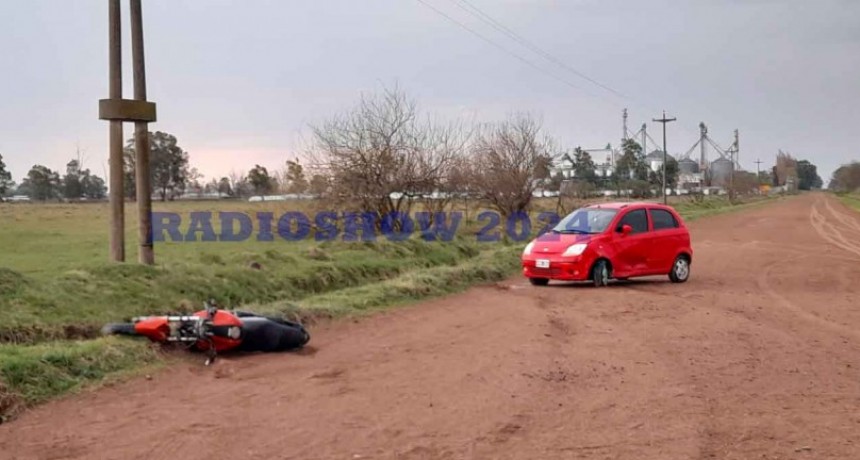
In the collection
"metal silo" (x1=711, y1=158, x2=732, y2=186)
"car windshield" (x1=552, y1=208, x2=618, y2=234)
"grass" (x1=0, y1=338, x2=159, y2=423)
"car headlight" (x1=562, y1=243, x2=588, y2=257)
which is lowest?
"grass" (x1=0, y1=338, x2=159, y2=423)

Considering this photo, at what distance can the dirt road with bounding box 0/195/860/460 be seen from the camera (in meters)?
5.79

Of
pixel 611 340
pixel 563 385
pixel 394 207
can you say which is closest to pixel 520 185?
pixel 394 207

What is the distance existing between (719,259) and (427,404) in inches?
668

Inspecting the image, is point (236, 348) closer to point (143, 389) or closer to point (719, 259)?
point (143, 389)

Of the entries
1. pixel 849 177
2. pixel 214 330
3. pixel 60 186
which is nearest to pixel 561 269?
pixel 214 330

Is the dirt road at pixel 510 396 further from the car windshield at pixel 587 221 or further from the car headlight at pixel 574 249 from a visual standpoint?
the car windshield at pixel 587 221

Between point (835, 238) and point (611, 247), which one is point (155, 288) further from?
point (835, 238)

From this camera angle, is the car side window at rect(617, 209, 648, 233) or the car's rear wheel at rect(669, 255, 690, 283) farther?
the car's rear wheel at rect(669, 255, 690, 283)

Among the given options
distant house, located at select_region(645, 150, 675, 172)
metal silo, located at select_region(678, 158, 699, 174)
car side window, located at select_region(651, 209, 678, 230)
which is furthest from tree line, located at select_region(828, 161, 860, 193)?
car side window, located at select_region(651, 209, 678, 230)

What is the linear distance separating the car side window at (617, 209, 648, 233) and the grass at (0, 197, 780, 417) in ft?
11.0

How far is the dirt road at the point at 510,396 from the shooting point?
228 inches

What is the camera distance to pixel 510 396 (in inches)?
283

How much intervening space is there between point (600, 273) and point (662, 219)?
7.30ft

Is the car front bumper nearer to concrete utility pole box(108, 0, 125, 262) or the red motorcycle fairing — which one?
concrete utility pole box(108, 0, 125, 262)
